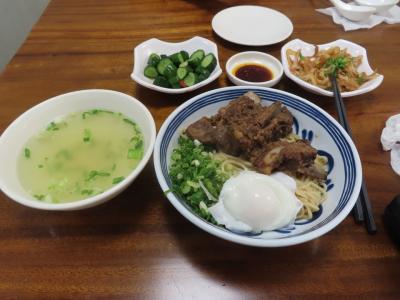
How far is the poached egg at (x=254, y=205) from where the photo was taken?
1.28 metres

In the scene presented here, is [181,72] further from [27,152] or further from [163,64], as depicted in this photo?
[27,152]

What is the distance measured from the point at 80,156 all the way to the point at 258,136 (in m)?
0.85

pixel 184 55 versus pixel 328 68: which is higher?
pixel 184 55

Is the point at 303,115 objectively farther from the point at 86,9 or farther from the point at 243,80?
the point at 86,9

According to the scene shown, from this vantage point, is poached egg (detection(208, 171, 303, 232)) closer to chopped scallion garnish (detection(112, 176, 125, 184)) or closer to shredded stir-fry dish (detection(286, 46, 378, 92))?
chopped scallion garnish (detection(112, 176, 125, 184))

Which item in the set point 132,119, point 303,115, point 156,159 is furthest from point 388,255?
point 132,119

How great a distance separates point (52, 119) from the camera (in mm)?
1543

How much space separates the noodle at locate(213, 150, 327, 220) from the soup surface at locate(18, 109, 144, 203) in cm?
46

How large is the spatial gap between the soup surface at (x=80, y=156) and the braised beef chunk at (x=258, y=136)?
0.36m

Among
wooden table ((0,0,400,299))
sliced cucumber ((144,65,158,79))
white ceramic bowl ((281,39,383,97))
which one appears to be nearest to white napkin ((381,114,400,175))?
Answer: wooden table ((0,0,400,299))

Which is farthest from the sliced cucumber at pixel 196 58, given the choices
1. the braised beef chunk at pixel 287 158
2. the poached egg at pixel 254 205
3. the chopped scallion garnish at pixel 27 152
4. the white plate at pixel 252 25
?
the chopped scallion garnish at pixel 27 152

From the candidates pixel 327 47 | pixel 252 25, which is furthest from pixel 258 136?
pixel 252 25

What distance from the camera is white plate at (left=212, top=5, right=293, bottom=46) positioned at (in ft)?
8.30

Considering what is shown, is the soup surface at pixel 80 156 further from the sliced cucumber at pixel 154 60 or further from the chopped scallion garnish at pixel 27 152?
the sliced cucumber at pixel 154 60
